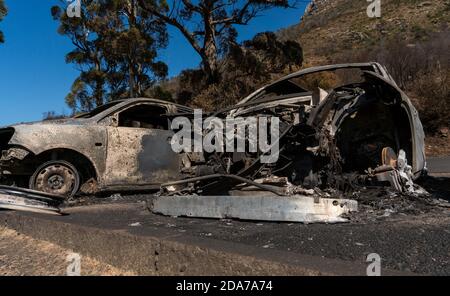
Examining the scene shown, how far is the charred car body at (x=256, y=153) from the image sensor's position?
429 cm

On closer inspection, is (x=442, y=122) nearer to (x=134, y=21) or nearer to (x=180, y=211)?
(x=180, y=211)

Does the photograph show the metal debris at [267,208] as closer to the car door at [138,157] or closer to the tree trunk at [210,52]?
the car door at [138,157]

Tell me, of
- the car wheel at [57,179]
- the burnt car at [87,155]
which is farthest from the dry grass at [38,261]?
the burnt car at [87,155]

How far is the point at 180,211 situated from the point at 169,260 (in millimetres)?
1696

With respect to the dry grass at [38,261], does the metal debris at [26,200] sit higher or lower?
higher

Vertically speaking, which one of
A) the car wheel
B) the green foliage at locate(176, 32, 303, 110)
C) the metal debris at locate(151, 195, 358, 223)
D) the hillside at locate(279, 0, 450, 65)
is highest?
the hillside at locate(279, 0, 450, 65)

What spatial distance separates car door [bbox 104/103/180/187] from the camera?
18.8 feet

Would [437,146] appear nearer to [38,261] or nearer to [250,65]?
[250,65]

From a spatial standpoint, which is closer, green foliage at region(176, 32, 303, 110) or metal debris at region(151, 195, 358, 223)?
metal debris at region(151, 195, 358, 223)

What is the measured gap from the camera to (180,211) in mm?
4230

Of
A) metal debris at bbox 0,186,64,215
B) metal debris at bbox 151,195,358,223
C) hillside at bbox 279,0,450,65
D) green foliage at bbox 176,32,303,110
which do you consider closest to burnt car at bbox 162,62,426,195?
metal debris at bbox 151,195,358,223

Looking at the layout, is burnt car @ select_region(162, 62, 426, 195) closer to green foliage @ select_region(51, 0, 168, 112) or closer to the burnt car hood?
the burnt car hood

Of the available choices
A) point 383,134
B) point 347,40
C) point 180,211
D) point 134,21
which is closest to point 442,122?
point 383,134

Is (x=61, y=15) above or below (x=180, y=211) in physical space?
above
